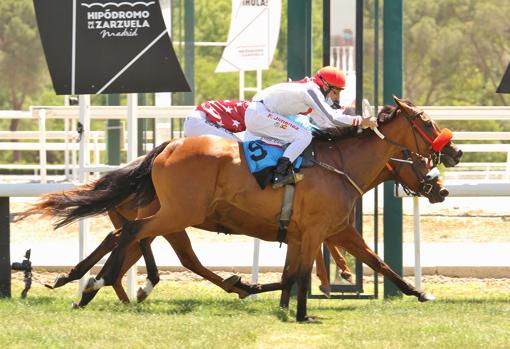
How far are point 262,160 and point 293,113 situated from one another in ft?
1.71

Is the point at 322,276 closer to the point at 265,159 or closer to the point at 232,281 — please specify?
the point at 232,281

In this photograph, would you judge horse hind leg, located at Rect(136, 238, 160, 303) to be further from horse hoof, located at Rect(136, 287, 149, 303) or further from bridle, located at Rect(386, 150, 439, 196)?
bridle, located at Rect(386, 150, 439, 196)

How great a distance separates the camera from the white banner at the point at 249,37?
17656 mm

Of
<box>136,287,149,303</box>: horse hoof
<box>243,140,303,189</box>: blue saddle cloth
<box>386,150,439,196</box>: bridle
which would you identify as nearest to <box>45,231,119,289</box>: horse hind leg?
<box>136,287,149,303</box>: horse hoof

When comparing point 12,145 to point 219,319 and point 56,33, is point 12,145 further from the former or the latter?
point 219,319

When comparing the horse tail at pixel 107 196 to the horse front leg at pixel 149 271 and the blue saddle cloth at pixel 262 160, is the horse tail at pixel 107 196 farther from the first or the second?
the blue saddle cloth at pixel 262 160

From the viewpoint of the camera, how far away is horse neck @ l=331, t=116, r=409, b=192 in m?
10.2

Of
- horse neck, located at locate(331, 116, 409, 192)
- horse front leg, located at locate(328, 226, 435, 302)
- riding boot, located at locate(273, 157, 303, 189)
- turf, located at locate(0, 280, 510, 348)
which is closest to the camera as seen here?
turf, located at locate(0, 280, 510, 348)

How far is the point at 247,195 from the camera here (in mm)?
9922

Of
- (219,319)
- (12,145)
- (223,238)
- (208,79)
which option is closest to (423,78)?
(208,79)

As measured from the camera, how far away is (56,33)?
11164 millimetres

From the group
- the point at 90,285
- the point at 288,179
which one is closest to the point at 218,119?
the point at 288,179

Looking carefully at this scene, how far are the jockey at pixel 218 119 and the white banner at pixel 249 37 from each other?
6597 millimetres

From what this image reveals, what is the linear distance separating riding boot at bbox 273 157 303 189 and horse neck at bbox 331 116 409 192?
1.54 ft
